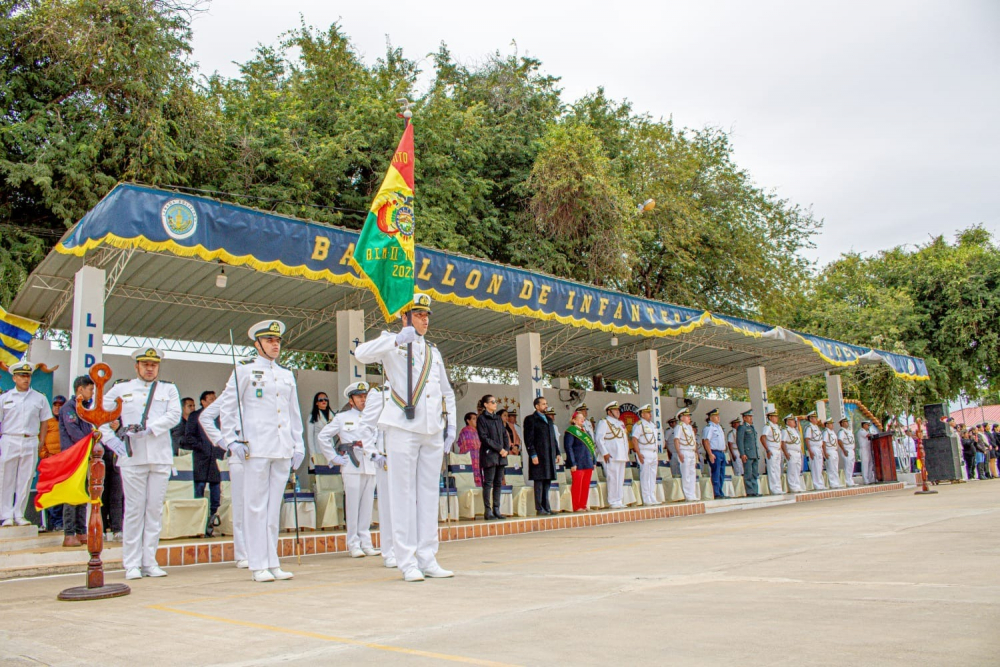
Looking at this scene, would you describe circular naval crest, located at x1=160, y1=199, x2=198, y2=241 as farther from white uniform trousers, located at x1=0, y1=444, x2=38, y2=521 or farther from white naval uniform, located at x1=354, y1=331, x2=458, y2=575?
white naval uniform, located at x1=354, y1=331, x2=458, y2=575

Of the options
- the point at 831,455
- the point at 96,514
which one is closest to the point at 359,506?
the point at 96,514

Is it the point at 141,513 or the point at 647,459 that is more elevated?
the point at 647,459

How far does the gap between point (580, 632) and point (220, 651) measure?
1342 millimetres

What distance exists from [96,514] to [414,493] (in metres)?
2.10

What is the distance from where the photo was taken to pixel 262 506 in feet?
18.6

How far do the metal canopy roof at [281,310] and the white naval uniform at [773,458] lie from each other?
6.45 feet

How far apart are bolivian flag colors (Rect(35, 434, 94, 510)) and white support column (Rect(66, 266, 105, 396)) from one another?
245 centimetres

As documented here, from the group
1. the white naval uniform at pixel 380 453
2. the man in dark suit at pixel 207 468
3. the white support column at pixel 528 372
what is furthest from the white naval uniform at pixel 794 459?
the white naval uniform at pixel 380 453

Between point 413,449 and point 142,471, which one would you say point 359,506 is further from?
point 413,449

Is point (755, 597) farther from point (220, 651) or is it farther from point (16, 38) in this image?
point (16, 38)

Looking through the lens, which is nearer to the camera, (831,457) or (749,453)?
(749,453)

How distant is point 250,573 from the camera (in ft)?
19.9

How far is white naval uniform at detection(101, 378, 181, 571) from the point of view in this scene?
599 centimetres

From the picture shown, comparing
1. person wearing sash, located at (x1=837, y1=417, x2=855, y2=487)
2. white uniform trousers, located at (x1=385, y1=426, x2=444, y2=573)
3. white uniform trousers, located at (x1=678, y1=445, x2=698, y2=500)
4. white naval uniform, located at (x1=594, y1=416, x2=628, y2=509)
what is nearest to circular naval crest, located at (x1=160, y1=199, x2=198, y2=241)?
white uniform trousers, located at (x1=385, y1=426, x2=444, y2=573)
